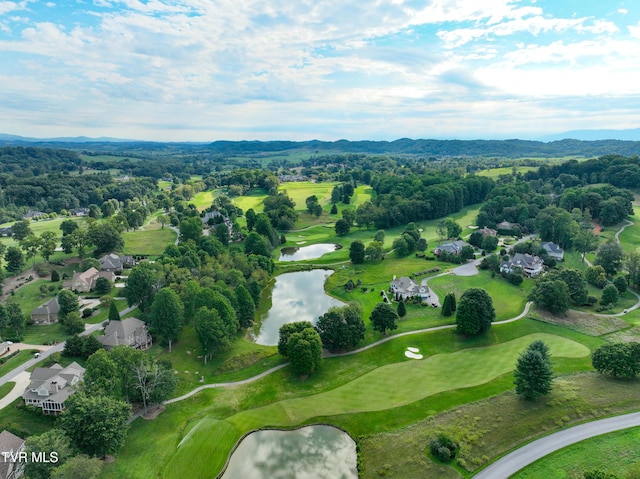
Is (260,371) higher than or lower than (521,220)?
lower

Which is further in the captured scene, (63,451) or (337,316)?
(337,316)

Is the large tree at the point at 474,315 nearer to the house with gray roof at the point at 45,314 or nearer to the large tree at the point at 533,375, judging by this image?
the large tree at the point at 533,375

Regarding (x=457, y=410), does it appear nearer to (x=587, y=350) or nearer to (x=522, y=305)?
(x=587, y=350)

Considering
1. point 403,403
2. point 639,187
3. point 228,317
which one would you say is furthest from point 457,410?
point 639,187

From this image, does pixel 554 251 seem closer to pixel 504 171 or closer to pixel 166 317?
pixel 166 317

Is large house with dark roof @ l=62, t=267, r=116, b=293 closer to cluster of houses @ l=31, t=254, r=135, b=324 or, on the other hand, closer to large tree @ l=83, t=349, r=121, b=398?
cluster of houses @ l=31, t=254, r=135, b=324
